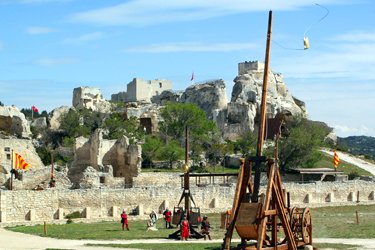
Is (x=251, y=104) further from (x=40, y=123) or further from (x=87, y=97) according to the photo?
(x=87, y=97)

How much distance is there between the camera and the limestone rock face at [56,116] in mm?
89062

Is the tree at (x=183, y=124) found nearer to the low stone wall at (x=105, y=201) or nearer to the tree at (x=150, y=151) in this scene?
the tree at (x=150, y=151)

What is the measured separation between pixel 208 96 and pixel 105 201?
6088 centimetres

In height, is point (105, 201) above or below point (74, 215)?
above

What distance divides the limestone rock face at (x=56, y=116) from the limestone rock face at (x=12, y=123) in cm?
782

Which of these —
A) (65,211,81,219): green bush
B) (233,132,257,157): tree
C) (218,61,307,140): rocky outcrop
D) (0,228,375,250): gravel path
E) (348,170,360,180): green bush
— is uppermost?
(218,61,307,140): rocky outcrop

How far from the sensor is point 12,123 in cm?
8006

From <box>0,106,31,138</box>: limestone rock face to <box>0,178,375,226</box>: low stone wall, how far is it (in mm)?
32227

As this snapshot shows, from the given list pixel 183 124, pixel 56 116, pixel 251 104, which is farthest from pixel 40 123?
pixel 251 104

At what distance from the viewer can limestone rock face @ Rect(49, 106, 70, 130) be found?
89062 mm

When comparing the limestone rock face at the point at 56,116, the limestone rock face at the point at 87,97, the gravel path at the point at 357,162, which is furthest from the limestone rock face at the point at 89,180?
the limestone rock face at the point at 87,97

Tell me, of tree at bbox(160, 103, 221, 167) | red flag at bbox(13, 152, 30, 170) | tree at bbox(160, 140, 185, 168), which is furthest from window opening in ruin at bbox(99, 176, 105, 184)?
tree at bbox(160, 103, 221, 167)

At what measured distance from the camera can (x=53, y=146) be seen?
267 feet

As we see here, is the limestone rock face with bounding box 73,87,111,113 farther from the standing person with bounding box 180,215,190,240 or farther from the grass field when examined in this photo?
the standing person with bounding box 180,215,190,240
